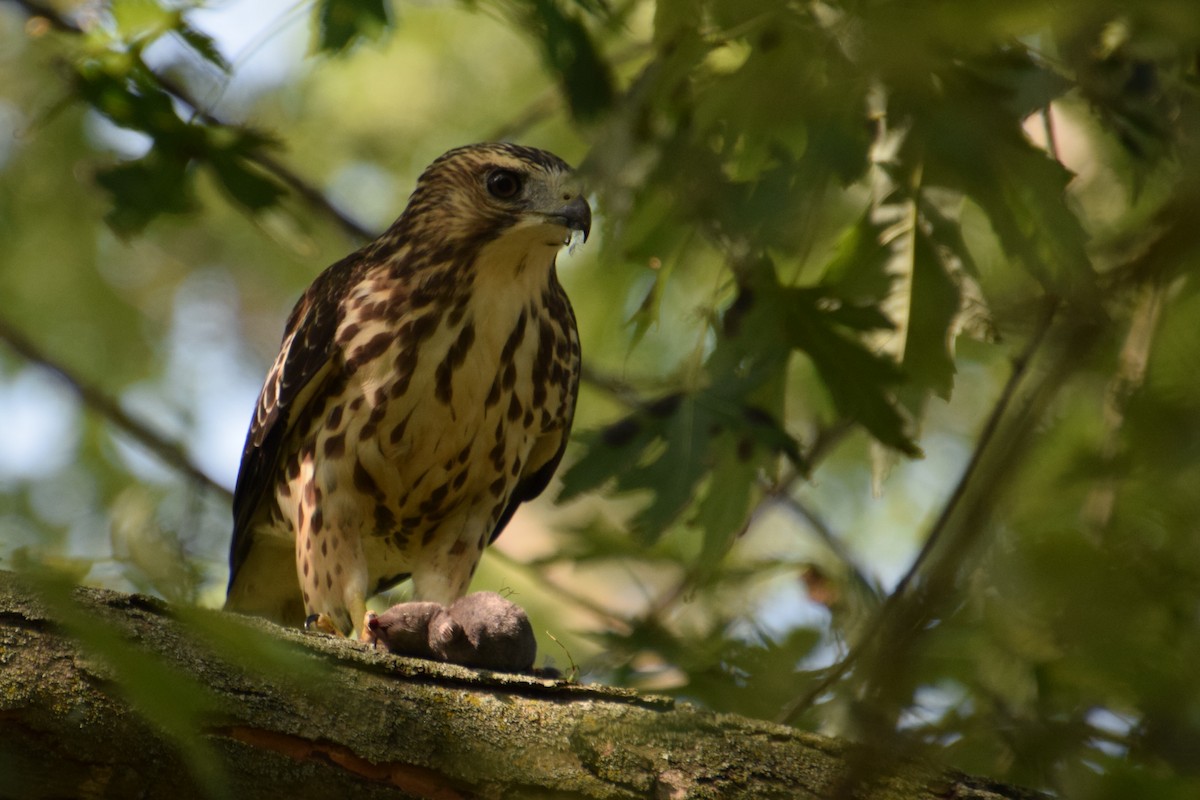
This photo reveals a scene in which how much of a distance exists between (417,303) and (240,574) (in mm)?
1756

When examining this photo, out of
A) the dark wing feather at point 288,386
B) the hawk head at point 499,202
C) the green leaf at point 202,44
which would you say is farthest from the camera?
the dark wing feather at point 288,386

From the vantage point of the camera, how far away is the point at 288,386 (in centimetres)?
491

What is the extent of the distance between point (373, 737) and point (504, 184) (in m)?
2.54

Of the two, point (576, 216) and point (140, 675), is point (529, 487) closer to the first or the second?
point (576, 216)

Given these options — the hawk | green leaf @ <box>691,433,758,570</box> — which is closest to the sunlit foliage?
green leaf @ <box>691,433,758,570</box>

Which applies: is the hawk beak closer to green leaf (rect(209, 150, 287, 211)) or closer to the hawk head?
the hawk head

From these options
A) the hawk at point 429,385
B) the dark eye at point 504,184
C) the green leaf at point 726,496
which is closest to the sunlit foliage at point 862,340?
the green leaf at point 726,496

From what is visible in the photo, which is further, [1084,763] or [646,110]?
[646,110]

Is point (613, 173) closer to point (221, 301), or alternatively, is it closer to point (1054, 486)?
point (1054, 486)

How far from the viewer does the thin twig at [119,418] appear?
5.85 meters

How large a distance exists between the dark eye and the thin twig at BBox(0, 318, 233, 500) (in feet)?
7.03

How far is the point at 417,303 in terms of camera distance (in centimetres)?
480

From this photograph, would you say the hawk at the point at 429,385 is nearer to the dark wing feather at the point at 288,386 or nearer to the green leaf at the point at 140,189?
the dark wing feather at the point at 288,386

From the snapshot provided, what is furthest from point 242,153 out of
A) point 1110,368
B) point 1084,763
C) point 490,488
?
point 1084,763
